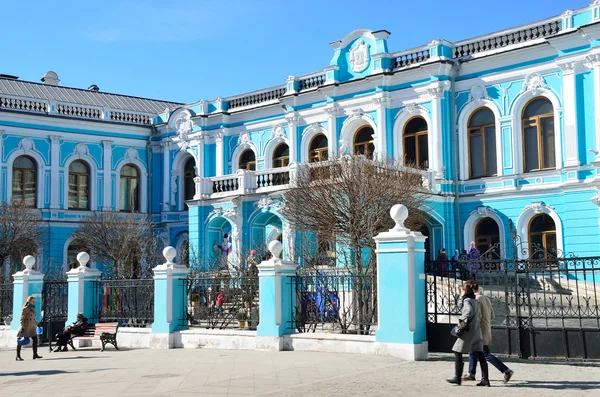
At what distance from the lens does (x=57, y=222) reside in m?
36.4

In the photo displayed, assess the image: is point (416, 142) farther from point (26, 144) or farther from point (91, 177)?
point (26, 144)

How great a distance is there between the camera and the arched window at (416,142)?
29.6 metres

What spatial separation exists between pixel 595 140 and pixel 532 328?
12.9 meters

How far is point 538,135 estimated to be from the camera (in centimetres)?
2688

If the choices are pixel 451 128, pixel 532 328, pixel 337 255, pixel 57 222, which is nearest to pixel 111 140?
pixel 57 222

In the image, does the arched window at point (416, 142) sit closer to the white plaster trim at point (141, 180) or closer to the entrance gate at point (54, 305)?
the entrance gate at point (54, 305)

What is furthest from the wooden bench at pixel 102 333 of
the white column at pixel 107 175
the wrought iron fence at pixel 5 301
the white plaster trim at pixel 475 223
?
the white column at pixel 107 175

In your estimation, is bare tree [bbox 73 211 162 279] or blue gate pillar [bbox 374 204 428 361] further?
bare tree [bbox 73 211 162 279]

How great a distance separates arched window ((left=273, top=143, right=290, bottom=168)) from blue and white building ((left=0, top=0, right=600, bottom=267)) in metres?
0.05

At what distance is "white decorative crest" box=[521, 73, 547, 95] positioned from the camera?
87.3 feet

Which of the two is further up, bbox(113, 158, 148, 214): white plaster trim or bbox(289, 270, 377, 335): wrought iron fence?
bbox(113, 158, 148, 214): white plaster trim

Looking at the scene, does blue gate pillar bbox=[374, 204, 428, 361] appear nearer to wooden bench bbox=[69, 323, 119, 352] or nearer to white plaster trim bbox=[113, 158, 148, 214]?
wooden bench bbox=[69, 323, 119, 352]

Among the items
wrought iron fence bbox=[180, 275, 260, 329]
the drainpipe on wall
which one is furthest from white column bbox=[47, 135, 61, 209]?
wrought iron fence bbox=[180, 275, 260, 329]

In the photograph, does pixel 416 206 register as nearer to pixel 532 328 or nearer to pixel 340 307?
pixel 340 307
